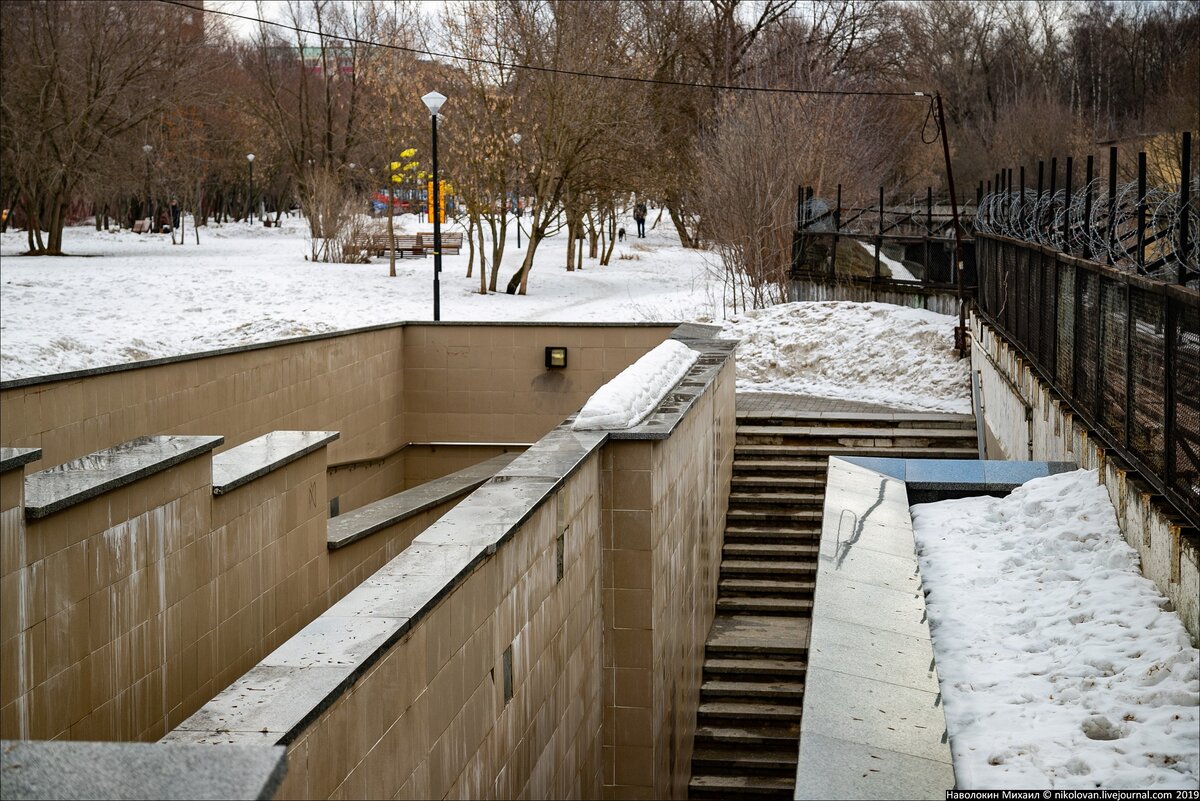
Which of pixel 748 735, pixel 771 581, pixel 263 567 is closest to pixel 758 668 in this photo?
pixel 748 735

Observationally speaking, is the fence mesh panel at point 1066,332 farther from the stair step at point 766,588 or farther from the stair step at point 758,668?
the stair step at point 766,588

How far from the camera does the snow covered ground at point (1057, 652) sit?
4.90 metres

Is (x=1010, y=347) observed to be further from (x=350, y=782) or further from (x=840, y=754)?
(x=350, y=782)

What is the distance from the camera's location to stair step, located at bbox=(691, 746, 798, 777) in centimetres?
1162

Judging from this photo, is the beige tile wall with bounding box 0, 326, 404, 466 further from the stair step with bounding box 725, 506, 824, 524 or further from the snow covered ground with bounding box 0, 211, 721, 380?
the snow covered ground with bounding box 0, 211, 721, 380

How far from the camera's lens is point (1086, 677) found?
570 centimetres

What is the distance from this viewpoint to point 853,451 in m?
16.9

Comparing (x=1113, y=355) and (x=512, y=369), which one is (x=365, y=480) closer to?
(x=512, y=369)

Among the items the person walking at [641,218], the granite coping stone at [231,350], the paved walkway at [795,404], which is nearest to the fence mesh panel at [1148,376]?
the granite coping stone at [231,350]

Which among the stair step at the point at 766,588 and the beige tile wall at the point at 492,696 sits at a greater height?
the beige tile wall at the point at 492,696

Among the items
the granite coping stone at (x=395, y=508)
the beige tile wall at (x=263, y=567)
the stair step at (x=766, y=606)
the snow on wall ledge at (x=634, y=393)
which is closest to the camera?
the beige tile wall at (x=263, y=567)

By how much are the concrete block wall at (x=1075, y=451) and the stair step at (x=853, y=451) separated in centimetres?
63

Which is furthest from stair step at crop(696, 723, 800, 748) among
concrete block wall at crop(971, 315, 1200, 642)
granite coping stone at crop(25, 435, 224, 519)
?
granite coping stone at crop(25, 435, 224, 519)

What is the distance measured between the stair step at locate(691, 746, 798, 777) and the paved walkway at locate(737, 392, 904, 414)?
7199 millimetres
